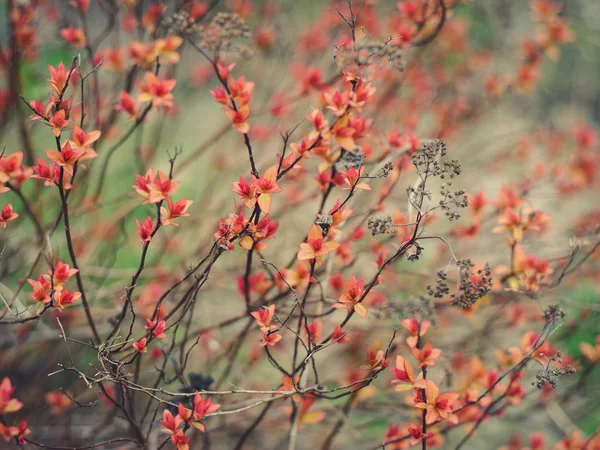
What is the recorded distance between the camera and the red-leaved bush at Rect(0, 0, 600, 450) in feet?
4.94

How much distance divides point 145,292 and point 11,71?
1.10 metres

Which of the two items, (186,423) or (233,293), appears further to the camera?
(233,293)

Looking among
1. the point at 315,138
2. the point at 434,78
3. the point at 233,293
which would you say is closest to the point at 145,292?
the point at 233,293

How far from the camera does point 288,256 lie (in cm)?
375

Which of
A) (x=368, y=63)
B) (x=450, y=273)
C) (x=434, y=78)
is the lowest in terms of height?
(x=450, y=273)

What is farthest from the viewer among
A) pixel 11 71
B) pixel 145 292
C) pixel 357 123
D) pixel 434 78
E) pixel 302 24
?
pixel 302 24

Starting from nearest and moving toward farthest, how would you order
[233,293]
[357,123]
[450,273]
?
[357,123]
[450,273]
[233,293]

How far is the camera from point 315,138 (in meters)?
1.54

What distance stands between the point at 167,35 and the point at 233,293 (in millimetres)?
1440

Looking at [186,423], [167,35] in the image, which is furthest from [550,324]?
[167,35]

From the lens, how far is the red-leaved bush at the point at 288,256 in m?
1.50

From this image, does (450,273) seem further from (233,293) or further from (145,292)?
(145,292)

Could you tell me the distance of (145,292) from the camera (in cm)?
248

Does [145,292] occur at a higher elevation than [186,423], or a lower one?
higher
